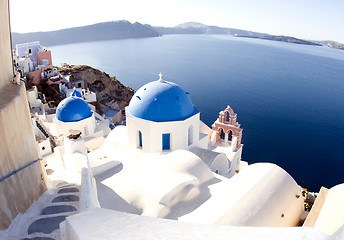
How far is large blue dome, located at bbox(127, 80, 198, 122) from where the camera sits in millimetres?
11295

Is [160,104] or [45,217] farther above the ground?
[160,104]

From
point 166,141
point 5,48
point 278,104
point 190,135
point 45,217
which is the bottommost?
point 278,104

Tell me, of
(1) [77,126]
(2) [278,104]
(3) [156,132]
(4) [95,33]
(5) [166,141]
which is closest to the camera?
(3) [156,132]

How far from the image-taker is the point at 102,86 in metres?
45.9

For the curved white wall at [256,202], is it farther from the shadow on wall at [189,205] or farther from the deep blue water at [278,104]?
the deep blue water at [278,104]

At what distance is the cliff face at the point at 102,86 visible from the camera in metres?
42.5

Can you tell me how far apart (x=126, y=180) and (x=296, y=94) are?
4639 centimetres

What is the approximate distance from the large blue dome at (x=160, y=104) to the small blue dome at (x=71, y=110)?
742 cm

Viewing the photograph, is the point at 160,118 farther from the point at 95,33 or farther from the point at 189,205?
the point at 95,33

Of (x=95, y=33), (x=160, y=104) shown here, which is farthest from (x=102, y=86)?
(x=95, y=33)

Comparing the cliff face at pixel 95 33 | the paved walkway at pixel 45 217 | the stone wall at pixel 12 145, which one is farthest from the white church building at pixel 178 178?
the cliff face at pixel 95 33

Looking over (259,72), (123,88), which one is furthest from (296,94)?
(123,88)

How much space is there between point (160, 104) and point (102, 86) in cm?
3719

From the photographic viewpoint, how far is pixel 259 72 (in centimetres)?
6550
